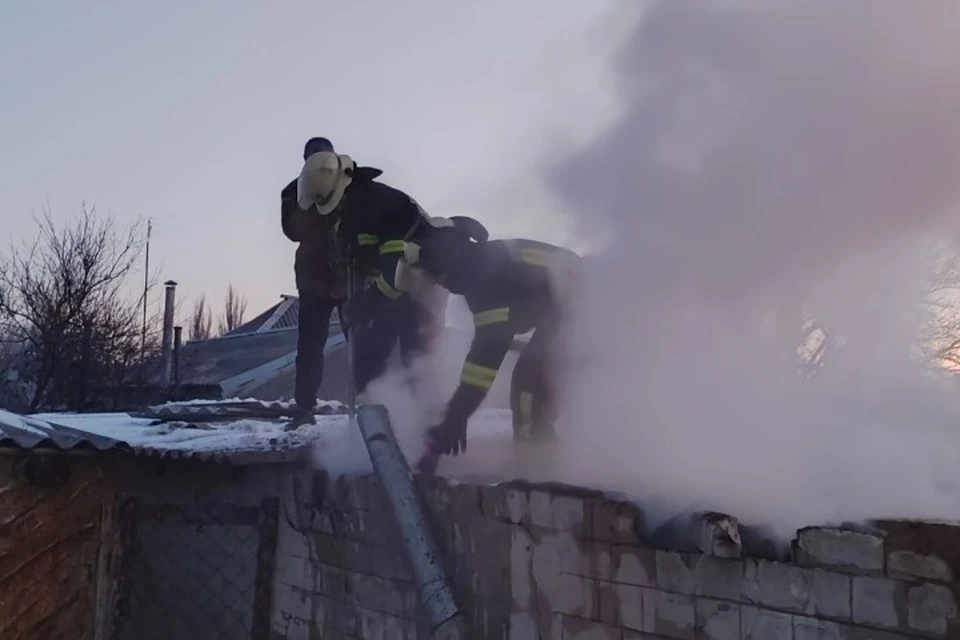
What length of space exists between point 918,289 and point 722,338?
0.85 meters

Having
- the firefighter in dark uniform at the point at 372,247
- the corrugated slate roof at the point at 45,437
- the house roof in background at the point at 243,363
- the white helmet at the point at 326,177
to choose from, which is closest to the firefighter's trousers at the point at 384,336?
the firefighter in dark uniform at the point at 372,247

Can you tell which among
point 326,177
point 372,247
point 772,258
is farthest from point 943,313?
point 326,177

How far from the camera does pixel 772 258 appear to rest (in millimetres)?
3812

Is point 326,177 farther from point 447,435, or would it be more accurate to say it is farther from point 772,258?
point 772,258

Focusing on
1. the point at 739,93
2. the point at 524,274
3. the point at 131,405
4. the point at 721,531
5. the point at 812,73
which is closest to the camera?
the point at 721,531

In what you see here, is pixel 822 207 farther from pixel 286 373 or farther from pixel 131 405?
pixel 131 405

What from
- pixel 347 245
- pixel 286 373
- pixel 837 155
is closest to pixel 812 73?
pixel 837 155

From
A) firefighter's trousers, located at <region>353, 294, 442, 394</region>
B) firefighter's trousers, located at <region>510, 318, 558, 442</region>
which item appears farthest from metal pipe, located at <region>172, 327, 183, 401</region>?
firefighter's trousers, located at <region>510, 318, 558, 442</region>

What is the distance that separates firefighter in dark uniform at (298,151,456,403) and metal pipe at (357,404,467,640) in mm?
1221

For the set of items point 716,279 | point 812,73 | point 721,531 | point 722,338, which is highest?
point 812,73

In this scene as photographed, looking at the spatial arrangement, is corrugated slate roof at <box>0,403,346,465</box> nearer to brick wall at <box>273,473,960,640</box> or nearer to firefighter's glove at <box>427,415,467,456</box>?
brick wall at <box>273,473,960,640</box>

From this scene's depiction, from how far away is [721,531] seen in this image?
293 centimetres

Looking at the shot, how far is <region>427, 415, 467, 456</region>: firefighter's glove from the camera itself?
176 inches

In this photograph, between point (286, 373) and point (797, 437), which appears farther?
point (286, 373)
